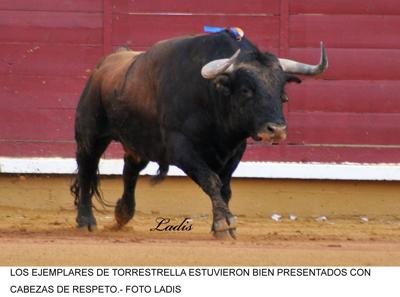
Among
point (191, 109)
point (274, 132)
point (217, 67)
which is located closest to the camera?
point (274, 132)

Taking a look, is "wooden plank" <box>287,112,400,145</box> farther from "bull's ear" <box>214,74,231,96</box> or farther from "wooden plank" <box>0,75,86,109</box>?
"bull's ear" <box>214,74,231,96</box>

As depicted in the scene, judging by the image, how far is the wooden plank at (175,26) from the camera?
44.7 feet

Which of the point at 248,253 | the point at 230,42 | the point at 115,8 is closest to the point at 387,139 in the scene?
the point at 115,8

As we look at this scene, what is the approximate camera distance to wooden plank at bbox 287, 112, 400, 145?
13617 millimetres

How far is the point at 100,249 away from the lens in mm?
8797

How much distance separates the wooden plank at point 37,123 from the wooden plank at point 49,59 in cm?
34

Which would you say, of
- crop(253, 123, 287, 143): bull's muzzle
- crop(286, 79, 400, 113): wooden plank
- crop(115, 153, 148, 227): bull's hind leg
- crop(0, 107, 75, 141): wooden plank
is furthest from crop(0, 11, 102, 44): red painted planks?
crop(253, 123, 287, 143): bull's muzzle

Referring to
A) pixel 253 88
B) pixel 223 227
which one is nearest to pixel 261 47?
pixel 253 88

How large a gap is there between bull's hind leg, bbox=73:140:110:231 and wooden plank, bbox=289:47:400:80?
2493mm

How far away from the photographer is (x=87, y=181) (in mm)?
11992

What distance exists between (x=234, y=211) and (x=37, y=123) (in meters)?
1.89

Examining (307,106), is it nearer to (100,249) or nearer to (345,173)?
(345,173)

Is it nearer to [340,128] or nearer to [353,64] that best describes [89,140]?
[340,128]

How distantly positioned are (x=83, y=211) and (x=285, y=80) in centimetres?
233
